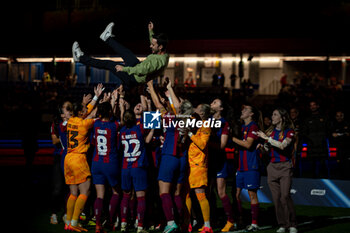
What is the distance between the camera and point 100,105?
23.1 ft

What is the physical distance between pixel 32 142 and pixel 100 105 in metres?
5.04

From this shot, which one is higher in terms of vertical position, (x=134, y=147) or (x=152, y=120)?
(x=152, y=120)

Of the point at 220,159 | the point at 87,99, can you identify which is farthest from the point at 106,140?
the point at 220,159

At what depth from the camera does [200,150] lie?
6.85 m

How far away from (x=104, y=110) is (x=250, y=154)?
2.33 meters

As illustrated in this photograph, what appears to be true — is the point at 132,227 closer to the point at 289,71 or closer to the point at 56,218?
the point at 56,218

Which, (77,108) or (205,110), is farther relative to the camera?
(77,108)

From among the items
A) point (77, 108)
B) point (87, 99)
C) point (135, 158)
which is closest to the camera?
point (135, 158)

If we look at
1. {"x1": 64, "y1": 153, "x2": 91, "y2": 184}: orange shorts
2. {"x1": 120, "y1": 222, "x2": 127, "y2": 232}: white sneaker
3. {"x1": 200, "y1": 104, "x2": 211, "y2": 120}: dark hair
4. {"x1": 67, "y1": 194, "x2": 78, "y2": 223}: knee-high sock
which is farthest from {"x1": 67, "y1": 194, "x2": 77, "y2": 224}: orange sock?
{"x1": 200, "y1": 104, "x2": 211, "y2": 120}: dark hair

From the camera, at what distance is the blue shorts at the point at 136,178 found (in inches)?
272

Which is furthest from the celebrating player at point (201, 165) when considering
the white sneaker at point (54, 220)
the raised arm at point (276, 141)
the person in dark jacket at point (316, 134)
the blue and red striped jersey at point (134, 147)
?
the person in dark jacket at point (316, 134)

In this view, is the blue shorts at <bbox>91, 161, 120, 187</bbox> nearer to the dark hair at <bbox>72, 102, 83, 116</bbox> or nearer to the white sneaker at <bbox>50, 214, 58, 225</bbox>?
the dark hair at <bbox>72, 102, 83, 116</bbox>

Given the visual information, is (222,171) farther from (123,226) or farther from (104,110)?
(104,110)

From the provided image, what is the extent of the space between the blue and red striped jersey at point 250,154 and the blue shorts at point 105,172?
1928 millimetres
